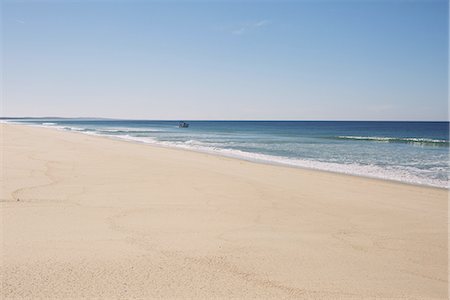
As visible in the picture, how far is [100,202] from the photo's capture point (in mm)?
6723

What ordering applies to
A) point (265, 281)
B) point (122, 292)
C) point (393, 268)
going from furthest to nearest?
point (393, 268), point (265, 281), point (122, 292)

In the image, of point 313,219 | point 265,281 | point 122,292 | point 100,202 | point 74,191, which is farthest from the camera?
point 74,191

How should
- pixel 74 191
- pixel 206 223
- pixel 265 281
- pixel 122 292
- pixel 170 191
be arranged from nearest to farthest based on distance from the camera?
pixel 122 292
pixel 265 281
pixel 206 223
pixel 74 191
pixel 170 191

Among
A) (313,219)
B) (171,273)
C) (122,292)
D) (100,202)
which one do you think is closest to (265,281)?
(171,273)

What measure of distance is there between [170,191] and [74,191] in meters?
2.12

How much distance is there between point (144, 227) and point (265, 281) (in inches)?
91.4

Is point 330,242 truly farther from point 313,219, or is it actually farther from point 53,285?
point 53,285

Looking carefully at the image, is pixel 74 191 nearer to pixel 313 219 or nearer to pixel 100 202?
pixel 100 202

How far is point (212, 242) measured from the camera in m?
4.81

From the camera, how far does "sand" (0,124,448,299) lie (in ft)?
11.8

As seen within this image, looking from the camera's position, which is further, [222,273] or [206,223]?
[206,223]

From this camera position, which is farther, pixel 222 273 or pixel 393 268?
pixel 393 268

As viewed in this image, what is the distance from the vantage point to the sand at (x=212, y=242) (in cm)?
359

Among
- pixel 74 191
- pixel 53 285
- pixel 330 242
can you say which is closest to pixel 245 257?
pixel 330 242
